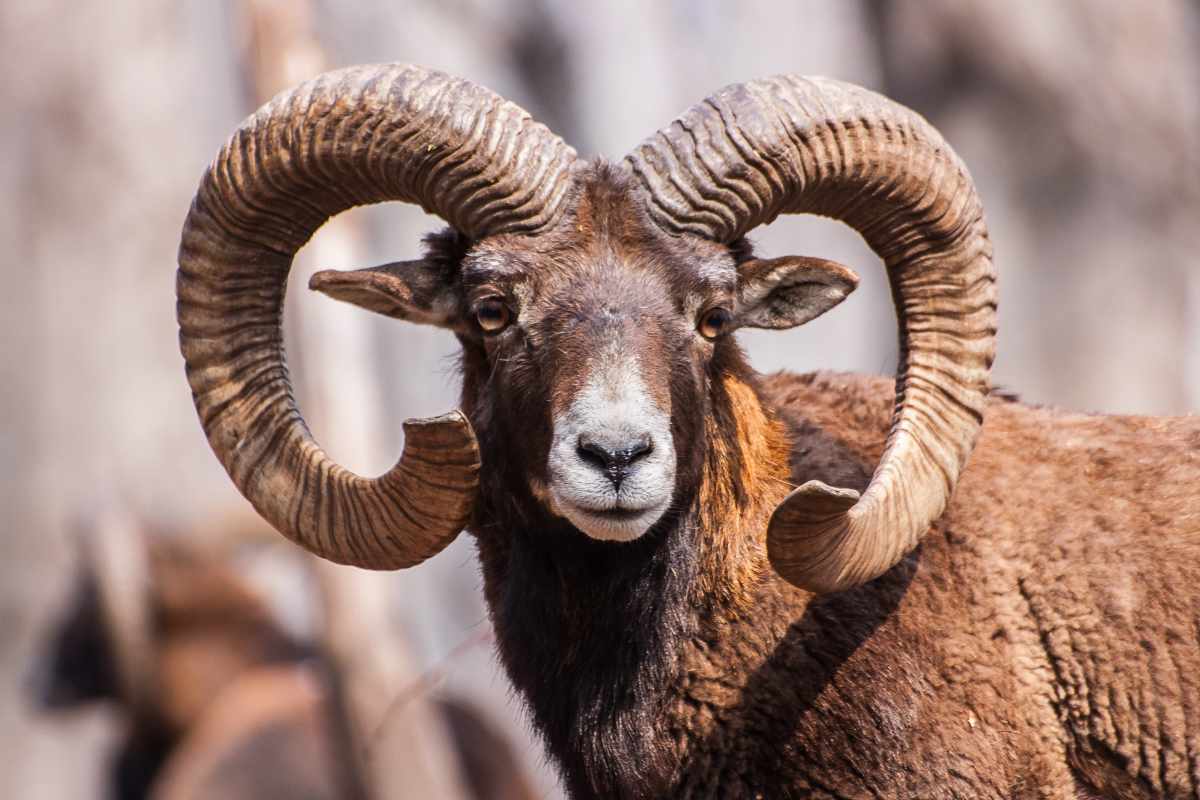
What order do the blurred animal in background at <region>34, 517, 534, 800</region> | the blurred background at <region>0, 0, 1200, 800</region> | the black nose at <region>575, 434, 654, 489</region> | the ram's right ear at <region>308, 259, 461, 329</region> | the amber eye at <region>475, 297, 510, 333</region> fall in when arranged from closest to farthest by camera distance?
the black nose at <region>575, 434, 654, 489</region> → the amber eye at <region>475, 297, 510, 333</region> → the ram's right ear at <region>308, 259, 461, 329</region> → the blurred background at <region>0, 0, 1200, 800</region> → the blurred animal in background at <region>34, 517, 534, 800</region>

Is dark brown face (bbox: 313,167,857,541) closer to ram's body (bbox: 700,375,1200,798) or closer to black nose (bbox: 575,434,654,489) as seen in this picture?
black nose (bbox: 575,434,654,489)

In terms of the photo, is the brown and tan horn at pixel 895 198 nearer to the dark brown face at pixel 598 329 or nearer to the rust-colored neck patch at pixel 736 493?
the dark brown face at pixel 598 329

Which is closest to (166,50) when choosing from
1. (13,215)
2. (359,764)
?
(13,215)

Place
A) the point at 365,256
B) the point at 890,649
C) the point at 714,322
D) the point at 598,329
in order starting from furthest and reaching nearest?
the point at 365,256 → the point at 714,322 → the point at 890,649 → the point at 598,329

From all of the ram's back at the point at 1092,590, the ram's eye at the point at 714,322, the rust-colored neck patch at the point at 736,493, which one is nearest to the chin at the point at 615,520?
the rust-colored neck patch at the point at 736,493

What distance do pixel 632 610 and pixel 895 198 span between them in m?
2.07

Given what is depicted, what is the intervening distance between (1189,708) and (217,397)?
435 cm

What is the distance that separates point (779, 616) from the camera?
21.7ft

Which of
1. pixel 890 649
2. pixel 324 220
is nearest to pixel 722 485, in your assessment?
pixel 890 649

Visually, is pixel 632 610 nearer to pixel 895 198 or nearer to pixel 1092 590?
pixel 1092 590

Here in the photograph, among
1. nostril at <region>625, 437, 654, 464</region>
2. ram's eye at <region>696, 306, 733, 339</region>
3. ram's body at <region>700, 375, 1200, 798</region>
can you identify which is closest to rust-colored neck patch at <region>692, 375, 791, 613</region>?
ram's body at <region>700, 375, 1200, 798</region>

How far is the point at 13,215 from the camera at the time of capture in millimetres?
21562

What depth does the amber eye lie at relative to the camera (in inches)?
263

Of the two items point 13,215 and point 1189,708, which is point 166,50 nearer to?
point 13,215
